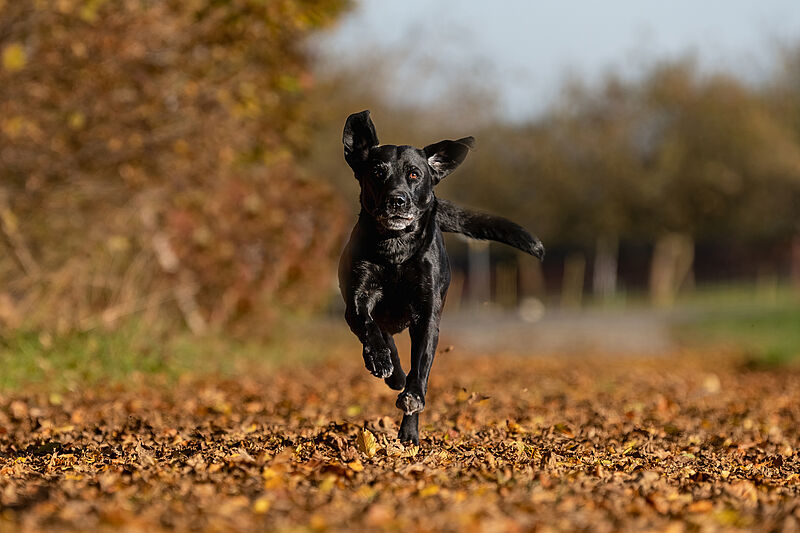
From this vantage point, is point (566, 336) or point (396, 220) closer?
point (396, 220)

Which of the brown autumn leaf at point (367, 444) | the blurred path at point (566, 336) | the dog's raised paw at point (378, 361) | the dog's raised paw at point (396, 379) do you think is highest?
the dog's raised paw at point (378, 361)

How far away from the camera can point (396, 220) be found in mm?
3951

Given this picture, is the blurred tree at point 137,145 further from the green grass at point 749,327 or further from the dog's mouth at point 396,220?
the green grass at point 749,327

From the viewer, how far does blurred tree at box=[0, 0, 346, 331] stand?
957 cm

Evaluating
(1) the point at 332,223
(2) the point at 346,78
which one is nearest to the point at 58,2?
(1) the point at 332,223

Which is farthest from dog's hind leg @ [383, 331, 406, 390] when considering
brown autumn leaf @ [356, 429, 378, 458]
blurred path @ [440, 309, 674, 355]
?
blurred path @ [440, 309, 674, 355]

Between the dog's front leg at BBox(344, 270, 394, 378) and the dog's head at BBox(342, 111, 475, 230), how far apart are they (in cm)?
34

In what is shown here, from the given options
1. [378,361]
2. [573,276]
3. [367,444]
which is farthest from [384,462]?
[573,276]

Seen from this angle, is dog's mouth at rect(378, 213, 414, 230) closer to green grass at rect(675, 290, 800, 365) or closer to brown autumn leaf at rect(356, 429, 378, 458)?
brown autumn leaf at rect(356, 429, 378, 458)

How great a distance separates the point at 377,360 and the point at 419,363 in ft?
0.81

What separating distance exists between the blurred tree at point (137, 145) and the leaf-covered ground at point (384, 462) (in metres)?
2.53

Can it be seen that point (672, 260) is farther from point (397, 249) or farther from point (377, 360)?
point (377, 360)

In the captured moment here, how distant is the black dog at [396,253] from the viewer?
13.1 ft

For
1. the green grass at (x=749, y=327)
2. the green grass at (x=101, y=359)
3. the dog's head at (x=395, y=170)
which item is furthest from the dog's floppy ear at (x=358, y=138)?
the green grass at (x=749, y=327)
